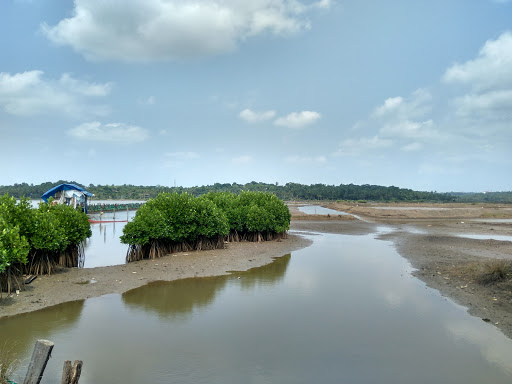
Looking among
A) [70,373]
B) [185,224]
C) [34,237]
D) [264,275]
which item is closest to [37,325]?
[34,237]

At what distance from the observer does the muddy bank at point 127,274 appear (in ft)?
40.5

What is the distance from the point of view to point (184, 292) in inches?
571

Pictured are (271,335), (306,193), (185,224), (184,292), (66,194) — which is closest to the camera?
(271,335)

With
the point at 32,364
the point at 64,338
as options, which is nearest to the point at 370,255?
the point at 64,338

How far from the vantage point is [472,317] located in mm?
11500

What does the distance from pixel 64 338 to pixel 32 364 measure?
4.37 m

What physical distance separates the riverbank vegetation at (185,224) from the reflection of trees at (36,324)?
685cm

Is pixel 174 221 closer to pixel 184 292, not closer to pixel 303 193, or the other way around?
pixel 184 292

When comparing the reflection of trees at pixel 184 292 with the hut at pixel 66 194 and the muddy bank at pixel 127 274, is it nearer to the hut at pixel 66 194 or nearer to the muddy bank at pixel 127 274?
the muddy bank at pixel 127 274

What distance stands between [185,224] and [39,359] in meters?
15.1

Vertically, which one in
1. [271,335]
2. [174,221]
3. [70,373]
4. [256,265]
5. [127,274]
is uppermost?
[174,221]

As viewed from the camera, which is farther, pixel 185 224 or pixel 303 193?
pixel 303 193

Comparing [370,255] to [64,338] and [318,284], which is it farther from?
[64,338]

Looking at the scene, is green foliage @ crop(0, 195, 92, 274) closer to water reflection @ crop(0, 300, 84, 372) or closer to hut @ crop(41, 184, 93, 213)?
water reflection @ crop(0, 300, 84, 372)
